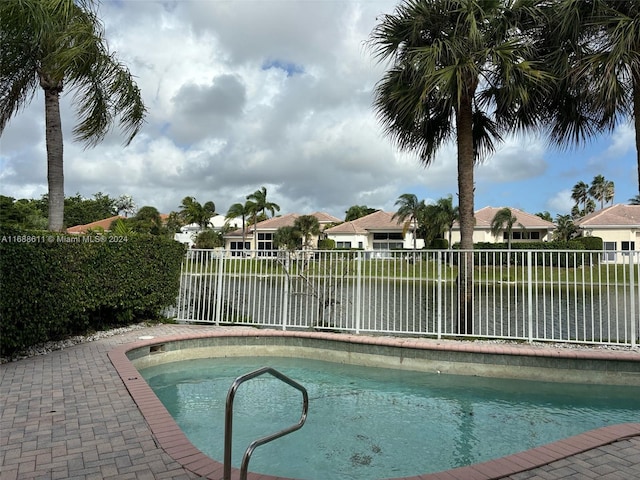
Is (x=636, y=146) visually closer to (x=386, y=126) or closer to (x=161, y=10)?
(x=386, y=126)

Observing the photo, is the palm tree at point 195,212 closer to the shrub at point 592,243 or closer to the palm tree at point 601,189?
the shrub at point 592,243

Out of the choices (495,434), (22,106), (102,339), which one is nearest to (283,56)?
(22,106)

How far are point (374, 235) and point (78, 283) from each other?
3975cm

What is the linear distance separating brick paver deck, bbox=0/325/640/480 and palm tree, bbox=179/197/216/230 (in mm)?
49354

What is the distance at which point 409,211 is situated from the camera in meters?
42.8

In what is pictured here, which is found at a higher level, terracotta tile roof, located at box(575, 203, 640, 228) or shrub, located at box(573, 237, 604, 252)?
terracotta tile roof, located at box(575, 203, 640, 228)

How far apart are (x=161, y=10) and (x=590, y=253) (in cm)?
909

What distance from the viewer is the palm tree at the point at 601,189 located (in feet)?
205

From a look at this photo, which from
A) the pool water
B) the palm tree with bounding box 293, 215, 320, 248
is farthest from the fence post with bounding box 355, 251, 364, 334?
the palm tree with bounding box 293, 215, 320, 248

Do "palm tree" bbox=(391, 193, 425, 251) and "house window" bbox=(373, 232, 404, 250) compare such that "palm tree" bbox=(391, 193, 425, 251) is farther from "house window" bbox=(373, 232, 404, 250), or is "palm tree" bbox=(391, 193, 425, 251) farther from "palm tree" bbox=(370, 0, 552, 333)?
"palm tree" bbox=(370, 0, 552, 333)

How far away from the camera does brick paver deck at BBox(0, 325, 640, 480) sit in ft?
9.87

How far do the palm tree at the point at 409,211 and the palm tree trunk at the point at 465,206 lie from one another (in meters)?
33.7

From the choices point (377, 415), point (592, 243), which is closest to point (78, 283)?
point (377, 415)

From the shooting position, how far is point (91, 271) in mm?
7910
